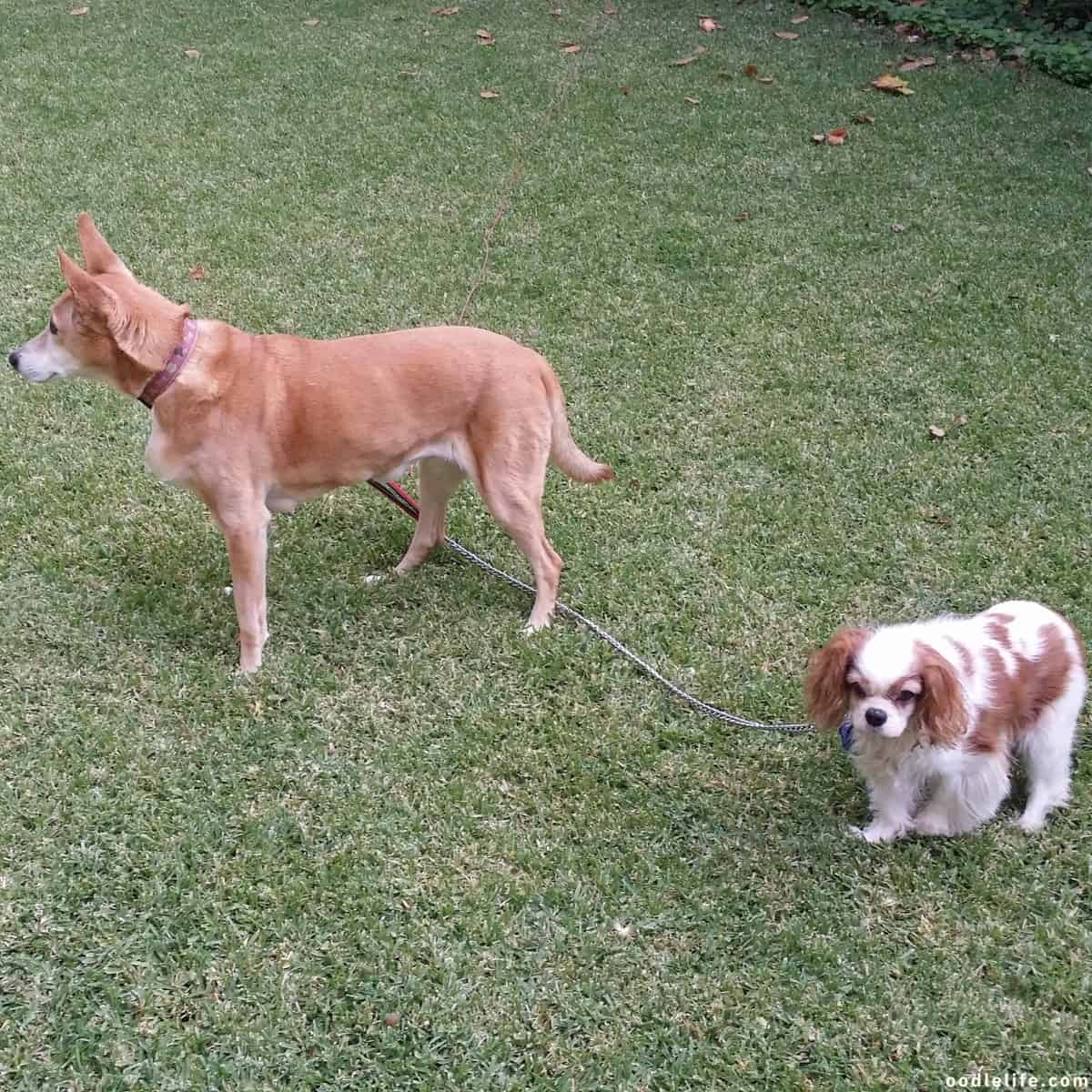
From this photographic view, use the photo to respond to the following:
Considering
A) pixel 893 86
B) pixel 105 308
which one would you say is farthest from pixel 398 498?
pixel 893 86

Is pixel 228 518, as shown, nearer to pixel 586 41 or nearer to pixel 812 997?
pixel 812 997

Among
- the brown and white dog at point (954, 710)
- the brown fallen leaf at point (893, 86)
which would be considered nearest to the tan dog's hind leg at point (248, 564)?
the brown and white dog at point (954, 710)

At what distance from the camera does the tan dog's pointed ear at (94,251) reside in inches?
135

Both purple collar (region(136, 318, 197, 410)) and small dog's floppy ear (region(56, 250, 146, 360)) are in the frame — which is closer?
small dog's floppy ear (region(56, 250, 146, 360))

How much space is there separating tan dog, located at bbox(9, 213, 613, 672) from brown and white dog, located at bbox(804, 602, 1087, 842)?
1404 mm

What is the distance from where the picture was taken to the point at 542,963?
2689mm

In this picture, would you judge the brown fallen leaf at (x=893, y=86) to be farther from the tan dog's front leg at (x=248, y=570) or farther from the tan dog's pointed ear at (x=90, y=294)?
the tan dog's pointed ear at (x=90, y=294)

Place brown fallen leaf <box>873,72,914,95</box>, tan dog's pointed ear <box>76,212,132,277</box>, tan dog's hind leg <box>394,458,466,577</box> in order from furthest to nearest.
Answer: brown fallen leaf <box>873,72,914,95</box>, tan dog's hind leg <box>394,458,466,577</box>, tan dog's pointed ear <box>76,212,132,277</box>

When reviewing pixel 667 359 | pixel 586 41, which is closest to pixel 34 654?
pixel 667 359

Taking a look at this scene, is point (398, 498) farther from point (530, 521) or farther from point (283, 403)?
point (283, 403)

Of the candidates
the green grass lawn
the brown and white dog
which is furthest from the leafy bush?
the brown and white dog

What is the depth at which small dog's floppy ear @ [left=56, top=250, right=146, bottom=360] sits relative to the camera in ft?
10.1

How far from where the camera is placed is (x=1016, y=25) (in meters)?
9.28

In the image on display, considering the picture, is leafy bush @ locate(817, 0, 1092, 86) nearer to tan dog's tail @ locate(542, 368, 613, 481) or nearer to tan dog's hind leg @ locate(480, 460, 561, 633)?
tan dog's tail @ locate(542, 368, 613, 481)
